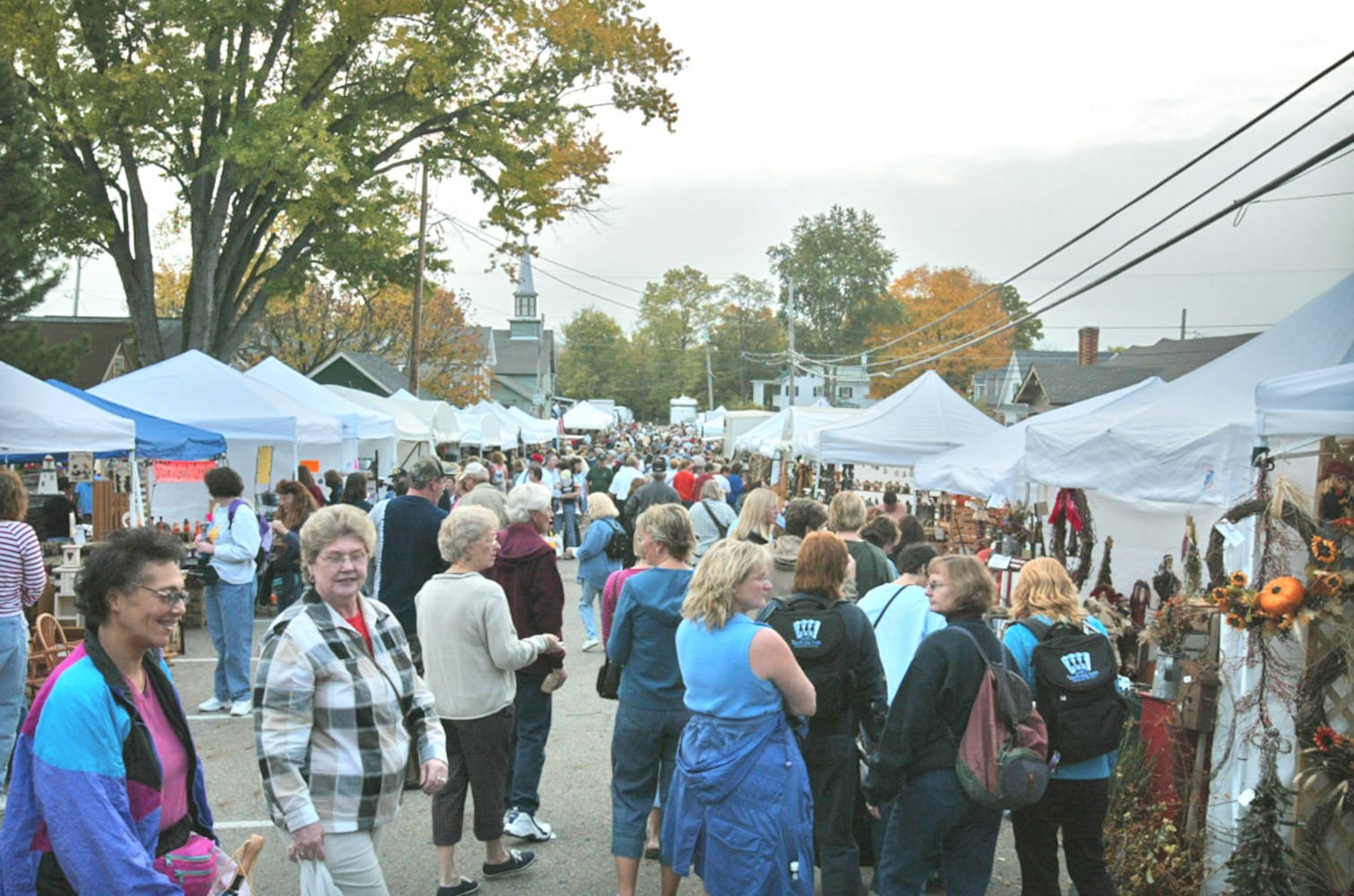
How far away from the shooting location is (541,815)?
6461 mm

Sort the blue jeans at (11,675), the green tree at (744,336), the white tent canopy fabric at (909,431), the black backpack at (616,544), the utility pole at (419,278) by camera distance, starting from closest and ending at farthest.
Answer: the blue jeans at (11,675)
the black backpack at (616,544)
the white tent canopy fabric at (909,431)
the utility pole at (419,278)
the green tree at (744,336)

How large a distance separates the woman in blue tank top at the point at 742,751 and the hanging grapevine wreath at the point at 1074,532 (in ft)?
18.7

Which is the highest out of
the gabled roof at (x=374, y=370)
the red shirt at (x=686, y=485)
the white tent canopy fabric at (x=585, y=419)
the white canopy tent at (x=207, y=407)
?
the gabled roof at (x=374, y=370)

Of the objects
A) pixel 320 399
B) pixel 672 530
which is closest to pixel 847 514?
pixel 672 530

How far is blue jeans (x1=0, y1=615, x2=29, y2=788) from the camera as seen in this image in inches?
243

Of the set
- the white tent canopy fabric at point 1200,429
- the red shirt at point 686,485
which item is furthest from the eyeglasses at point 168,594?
the red shirt at point 686,485

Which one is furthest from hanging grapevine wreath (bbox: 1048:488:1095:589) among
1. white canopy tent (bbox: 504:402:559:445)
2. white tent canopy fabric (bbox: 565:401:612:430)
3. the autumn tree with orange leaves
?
the autumn tree with orange leaves

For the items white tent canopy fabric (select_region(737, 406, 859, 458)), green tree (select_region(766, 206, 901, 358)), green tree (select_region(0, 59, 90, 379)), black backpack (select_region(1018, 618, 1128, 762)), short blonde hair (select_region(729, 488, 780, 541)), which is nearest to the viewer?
black backpack (select_region(1018, 618, 1128, 762))

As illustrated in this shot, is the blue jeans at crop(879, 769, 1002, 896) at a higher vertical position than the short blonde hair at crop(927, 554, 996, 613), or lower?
lower

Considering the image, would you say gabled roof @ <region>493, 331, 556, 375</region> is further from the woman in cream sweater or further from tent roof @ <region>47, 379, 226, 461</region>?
the woman in cream sweater

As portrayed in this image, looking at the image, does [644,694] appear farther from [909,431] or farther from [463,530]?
[909,431]

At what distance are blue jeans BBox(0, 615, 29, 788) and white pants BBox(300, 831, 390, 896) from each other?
12.2 feet

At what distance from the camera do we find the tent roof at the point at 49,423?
9320mm

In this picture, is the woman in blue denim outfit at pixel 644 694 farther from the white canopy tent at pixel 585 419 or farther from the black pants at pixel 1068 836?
the white canopy tent at pixel 585 419
